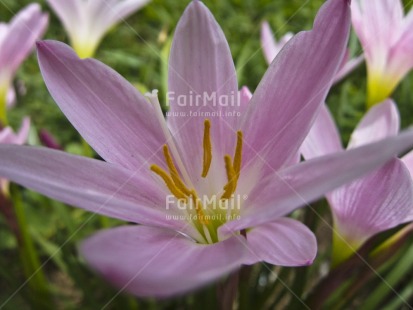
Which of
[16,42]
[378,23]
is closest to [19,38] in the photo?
[16,42]

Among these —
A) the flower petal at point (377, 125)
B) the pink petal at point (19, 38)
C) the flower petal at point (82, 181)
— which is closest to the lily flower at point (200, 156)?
the flower petal at point (82, 181)

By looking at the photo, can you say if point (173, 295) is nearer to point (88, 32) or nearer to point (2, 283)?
point (88, 32)

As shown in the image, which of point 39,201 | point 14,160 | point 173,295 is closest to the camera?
point 173,295

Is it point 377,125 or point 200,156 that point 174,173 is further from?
point 377,125

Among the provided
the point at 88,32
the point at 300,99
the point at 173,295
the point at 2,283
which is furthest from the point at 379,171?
the point at 2,283

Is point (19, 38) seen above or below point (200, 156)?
above

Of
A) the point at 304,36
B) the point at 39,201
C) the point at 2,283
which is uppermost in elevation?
the point at 304,36
